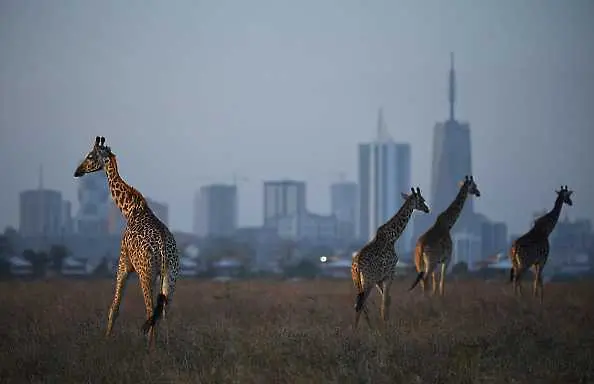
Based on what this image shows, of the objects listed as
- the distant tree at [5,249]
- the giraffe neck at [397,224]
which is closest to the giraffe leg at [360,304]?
the giraffe neck at [397,224]

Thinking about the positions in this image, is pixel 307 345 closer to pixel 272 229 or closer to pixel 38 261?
pixel 38 261

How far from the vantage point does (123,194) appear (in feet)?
59.1

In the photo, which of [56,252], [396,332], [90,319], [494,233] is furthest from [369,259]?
[494,233]

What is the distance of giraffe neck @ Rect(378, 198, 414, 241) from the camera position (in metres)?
20.6

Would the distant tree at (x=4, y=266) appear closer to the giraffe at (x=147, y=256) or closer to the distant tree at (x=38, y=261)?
the distant tree at (x=38, y=261)

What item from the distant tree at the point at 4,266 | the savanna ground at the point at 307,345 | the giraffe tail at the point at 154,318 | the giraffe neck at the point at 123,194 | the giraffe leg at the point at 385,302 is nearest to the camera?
the savanna ground at the point at 307,345

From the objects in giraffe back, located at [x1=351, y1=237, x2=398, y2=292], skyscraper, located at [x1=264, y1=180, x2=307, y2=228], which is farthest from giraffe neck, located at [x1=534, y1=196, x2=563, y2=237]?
skyscraper, located at [x1=264, y1=180, x2=307, y2=228]

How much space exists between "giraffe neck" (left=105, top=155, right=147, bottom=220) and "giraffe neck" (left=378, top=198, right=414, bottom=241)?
4.53m

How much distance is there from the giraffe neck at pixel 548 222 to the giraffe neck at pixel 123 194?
963cm

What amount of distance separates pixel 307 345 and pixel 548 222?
417 inches

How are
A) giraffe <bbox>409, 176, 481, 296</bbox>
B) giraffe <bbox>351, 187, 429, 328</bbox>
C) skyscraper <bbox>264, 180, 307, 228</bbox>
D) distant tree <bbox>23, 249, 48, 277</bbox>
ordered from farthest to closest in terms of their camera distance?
skyscraper <bbox>264, 180, 307, 228</bbox> < distant tree <bbox>23, 249, 48, 277</bbox> < giraffe <bbox>409, 176, 481, 296</bbox> < giraffe <bbox>351, 187, 429, 328</bbox>

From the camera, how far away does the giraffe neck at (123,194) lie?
17.7m

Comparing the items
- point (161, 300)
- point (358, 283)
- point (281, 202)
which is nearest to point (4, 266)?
point (358, 283)

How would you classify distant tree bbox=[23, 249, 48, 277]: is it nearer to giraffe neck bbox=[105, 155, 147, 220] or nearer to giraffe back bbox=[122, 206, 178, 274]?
giraffe neck bbox=[105, 155, 147, 220]
